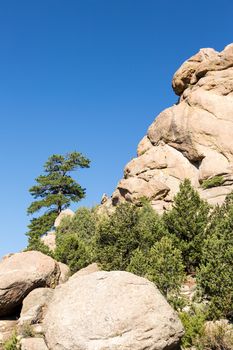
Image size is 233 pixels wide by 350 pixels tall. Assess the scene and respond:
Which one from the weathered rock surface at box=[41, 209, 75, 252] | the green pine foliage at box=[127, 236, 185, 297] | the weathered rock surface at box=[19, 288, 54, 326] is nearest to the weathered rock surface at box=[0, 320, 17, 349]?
the weathered rock surface at box=[19, 288, 54, 326]

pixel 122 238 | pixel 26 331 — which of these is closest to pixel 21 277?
pixel 26 331

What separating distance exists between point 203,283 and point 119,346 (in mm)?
6647

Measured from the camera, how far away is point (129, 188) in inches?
1938

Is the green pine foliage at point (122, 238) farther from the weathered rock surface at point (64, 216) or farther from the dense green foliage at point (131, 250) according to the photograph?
the weathered rock surface at point (64, 216)

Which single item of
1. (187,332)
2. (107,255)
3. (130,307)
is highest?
(107,255)

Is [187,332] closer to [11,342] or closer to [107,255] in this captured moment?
[11,342]

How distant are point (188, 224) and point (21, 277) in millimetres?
10788

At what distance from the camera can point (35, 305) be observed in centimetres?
1952

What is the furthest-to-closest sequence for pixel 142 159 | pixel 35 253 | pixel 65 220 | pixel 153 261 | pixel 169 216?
pixel 142 159 < pixel 65 220 < pixel 169 216 < pixel 35 253 < pixel 153 261

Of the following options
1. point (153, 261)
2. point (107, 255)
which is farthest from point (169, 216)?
point (153, 261)

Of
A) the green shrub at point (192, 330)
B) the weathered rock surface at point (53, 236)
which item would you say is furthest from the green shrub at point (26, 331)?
the weathered rock surface at point (53, 236)

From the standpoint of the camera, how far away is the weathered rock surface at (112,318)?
11.7 metres

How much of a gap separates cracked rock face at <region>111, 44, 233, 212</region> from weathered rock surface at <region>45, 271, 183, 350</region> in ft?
106

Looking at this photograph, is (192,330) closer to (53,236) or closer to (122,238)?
(122,238)
